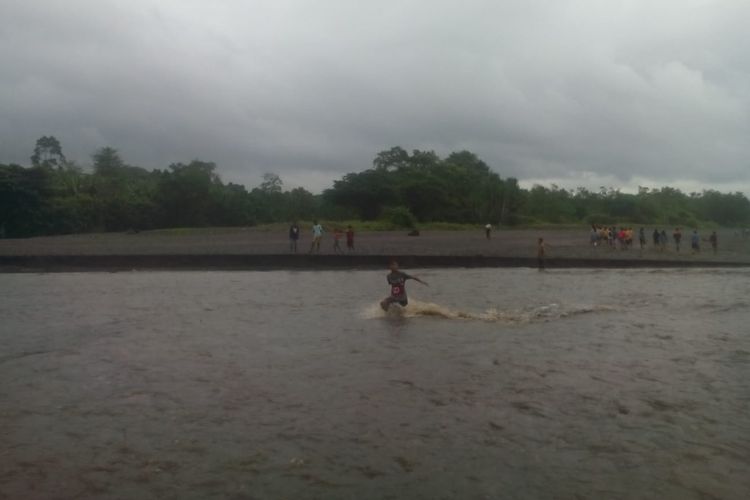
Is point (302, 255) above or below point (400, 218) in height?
below

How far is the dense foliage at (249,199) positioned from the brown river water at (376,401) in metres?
37.9

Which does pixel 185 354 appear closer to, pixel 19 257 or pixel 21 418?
pixel 21 418

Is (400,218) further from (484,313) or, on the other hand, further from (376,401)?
(376,401)

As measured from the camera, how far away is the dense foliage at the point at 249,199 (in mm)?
54469

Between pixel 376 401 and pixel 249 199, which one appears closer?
pixel 376 401

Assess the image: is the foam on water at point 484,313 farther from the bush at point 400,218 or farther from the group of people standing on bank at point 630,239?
the bush at point 400,218

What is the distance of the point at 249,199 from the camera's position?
66.1 metres

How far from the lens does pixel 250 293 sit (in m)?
23.4

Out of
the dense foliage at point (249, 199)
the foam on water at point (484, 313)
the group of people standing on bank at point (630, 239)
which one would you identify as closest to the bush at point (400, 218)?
the dense foliage at point (249, 199)

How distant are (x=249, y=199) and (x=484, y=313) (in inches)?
1984

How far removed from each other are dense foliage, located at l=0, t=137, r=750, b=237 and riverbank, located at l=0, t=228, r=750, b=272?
31.0 feet

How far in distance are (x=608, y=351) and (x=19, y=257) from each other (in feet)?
95.3

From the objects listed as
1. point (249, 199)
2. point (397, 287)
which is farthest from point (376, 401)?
point (249, 199)

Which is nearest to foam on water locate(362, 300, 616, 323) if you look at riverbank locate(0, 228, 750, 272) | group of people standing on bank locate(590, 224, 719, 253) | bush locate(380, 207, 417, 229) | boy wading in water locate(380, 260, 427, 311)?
boy wading in water locate(380, 260, 427, 311)
